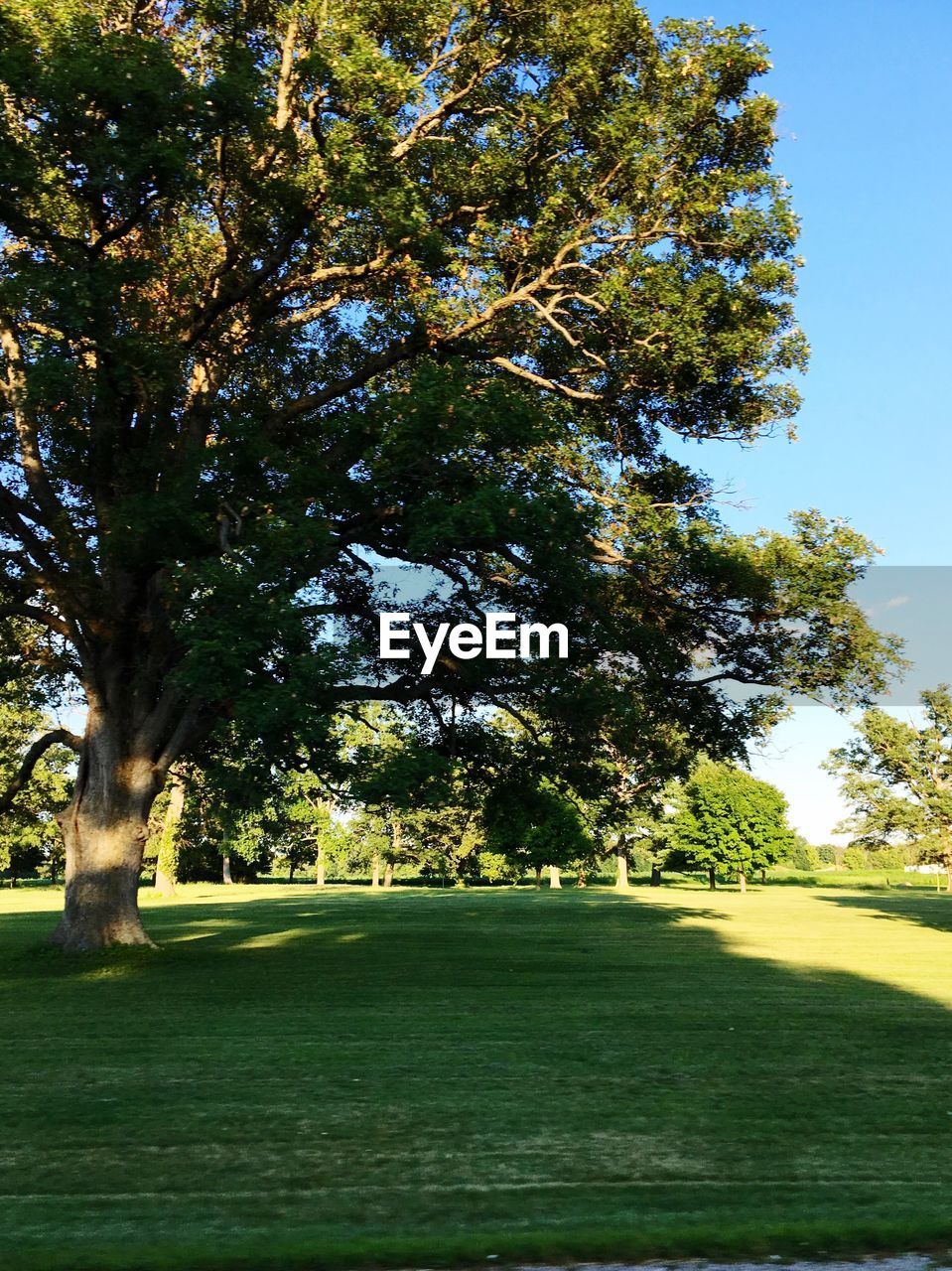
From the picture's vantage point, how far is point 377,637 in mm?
24547

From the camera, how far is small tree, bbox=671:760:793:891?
88.8 m

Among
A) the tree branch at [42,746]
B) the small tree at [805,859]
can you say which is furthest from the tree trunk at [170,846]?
the small tree at [805,859]

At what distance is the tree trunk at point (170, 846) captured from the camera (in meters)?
65.1

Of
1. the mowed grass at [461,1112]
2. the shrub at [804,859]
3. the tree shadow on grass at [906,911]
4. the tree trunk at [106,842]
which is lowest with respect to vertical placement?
the shrub at [804,859]

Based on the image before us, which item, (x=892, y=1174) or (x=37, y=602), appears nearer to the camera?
(x=892, y=1174)

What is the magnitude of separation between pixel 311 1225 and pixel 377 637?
1842cm

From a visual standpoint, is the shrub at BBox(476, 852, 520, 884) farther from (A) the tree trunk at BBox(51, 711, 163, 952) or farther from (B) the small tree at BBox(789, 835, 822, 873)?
(B) the small tree at BBox(789, 835, 822, 873)

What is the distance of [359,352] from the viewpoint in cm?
2548

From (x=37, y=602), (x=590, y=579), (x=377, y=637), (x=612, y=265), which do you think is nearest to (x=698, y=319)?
(x=612, y=265)

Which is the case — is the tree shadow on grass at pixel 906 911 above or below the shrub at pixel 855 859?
above

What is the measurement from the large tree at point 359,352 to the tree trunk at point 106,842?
0.06 meters

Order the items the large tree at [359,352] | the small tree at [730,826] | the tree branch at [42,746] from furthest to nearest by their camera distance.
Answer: the small tree at [730,826]
the tree branch at [42,746]
the large tree at [359,352]

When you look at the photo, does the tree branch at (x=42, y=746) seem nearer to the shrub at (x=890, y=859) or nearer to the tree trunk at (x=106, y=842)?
the tree trunk at (x=106, y=842)

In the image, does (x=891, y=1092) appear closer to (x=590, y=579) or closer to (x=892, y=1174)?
(x=892, y=1174)
